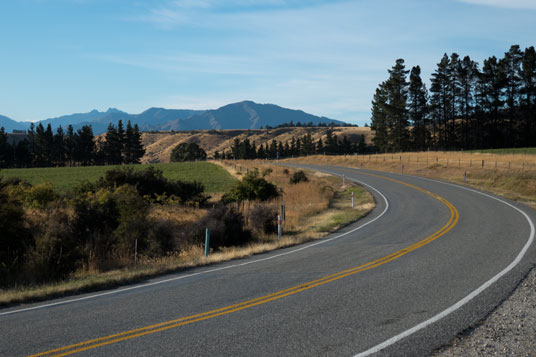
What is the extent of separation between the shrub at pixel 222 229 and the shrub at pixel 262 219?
3.82ft

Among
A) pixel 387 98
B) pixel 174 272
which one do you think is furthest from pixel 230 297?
pixel 387 98

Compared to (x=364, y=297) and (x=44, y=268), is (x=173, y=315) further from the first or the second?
(x=44, y=268)

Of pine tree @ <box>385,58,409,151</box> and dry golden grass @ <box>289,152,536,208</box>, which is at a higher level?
pine tree @ <box>385,58,409,151</box>

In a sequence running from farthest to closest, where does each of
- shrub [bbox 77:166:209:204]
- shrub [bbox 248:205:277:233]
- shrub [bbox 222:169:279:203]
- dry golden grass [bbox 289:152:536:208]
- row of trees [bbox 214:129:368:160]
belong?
row of trees [bbox 214:129:368:160] → dry golden grass [bbox 289:152:536:208] → shrub [bbox 222:169:279:203] → shrub [bbox 77:166:209:204] → shrub [bbox 248:205:277:233]

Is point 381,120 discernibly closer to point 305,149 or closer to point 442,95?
point 442,95

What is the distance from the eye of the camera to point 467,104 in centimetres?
7856

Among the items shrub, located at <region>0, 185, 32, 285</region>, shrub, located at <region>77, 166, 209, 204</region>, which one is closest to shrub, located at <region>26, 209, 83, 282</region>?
shrub, located at <region>0, 185, 32, 285</region>

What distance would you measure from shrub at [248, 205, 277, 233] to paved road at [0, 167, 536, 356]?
4920 mm

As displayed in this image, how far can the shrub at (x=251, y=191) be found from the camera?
3000cm

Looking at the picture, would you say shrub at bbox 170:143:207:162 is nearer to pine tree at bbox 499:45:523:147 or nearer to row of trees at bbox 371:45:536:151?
row of trees at bbox 371:45:536:151

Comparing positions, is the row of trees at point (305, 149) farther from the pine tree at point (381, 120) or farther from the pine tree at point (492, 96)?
the pine tree at point (492, 96)

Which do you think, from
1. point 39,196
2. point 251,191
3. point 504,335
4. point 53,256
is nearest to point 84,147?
point 39,196

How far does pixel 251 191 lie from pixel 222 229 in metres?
14.4

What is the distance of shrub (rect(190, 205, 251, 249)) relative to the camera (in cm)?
1588
